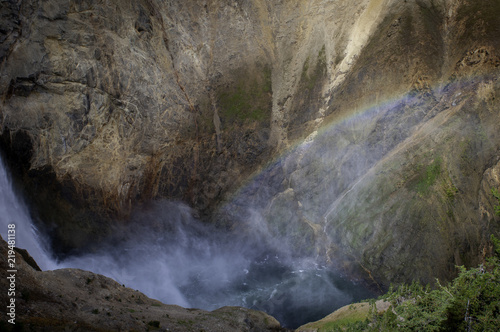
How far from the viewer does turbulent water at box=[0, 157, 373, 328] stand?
95.4 feet

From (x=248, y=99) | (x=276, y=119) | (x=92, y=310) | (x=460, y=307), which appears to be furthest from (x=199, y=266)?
(x=460, y=307)

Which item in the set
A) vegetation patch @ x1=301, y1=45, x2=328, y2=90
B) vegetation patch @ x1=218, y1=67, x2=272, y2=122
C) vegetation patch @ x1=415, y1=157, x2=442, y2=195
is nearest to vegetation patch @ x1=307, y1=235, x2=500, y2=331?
vegetation patch @ x1=415, y1=157, x2=442, y2=195

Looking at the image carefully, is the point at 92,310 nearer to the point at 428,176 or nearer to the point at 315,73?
the point at 428,176

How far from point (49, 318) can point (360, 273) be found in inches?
1024

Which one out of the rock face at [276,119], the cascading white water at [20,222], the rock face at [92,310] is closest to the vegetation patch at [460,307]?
the rock face at [92,310]

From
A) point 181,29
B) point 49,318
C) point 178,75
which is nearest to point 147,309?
point 49,318

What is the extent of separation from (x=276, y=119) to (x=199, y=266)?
18.4 metres

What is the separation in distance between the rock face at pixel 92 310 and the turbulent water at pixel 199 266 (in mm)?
5805

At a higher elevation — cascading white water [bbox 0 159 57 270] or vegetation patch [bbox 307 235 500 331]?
cascading white water [bbox 0 159 57 270]

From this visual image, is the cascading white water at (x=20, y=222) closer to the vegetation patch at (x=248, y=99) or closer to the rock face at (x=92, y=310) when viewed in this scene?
the rock face at (x=92, y=310)

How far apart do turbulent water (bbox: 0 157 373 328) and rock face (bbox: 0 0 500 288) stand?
1.82 meters

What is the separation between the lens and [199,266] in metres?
36.0

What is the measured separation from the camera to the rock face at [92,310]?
13.7m

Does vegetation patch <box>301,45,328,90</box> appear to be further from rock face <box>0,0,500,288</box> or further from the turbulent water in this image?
the turbulent water
